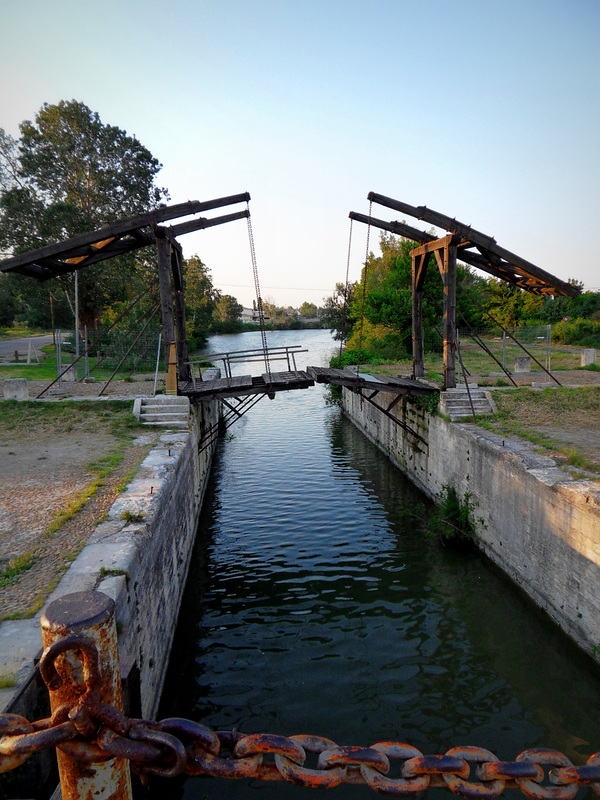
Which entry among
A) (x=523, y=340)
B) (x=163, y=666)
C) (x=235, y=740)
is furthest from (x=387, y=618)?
(x=523, y=340)

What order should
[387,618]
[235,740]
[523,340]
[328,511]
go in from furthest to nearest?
[523,340] < [328,511] < [387,618] < [235,740]

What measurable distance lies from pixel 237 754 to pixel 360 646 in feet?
22.3

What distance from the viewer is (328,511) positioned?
13.2 meters

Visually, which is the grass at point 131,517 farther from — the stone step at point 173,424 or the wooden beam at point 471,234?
the wooden beam at point 471,234

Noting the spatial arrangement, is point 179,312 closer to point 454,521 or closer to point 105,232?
point 105,232

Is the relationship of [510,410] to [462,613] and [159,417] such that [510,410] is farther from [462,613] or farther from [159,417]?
[159,417]

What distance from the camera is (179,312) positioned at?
54.6 feet

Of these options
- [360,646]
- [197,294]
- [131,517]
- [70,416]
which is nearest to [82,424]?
[70,416]

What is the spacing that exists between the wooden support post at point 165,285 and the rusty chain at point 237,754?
12.7 m

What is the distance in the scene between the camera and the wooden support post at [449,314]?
46.1 feet

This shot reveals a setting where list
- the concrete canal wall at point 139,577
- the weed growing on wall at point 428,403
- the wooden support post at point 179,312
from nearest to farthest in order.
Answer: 1. the concrete canal wall at point 139,577
2. the weed growing on wall at point 428,403
3. the wooden support post at point 179,312

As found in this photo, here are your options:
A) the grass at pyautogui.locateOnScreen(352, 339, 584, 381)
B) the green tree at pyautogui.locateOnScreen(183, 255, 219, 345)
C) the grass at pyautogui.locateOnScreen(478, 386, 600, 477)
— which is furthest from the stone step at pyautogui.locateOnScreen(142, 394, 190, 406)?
the green tree at pyautogui.locateOnScreen(183, 255, 219, 345)

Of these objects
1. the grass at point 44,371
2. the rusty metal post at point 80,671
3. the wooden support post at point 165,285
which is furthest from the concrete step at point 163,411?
the rusty metal post at point 80,671

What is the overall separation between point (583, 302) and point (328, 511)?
38.7m
